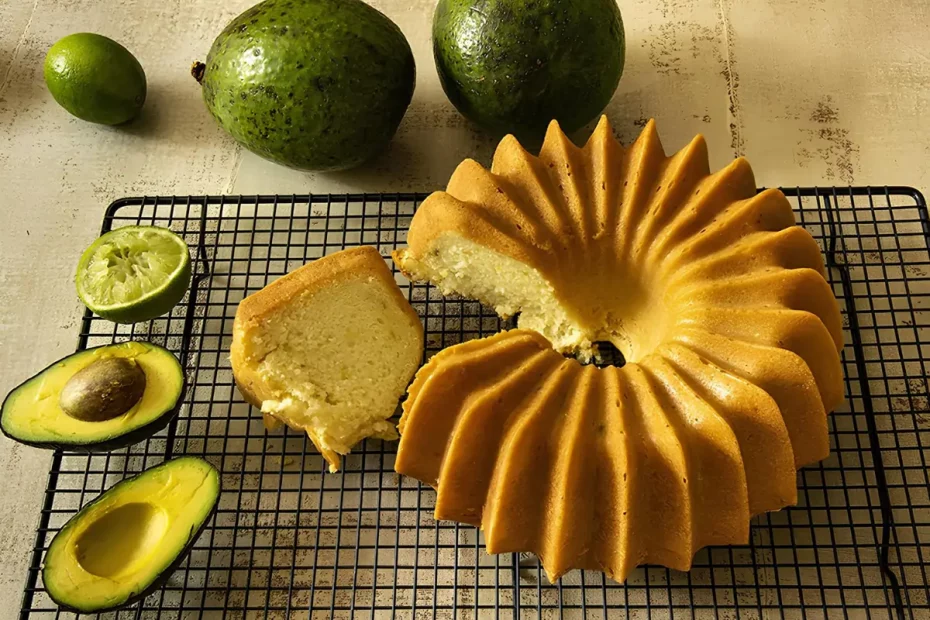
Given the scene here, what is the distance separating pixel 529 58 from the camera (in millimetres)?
2264

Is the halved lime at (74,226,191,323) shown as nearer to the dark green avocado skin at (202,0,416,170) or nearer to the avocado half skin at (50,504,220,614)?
the dark green avocado skin at (202,0,416,170)

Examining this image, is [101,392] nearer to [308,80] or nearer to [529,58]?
[308,80]

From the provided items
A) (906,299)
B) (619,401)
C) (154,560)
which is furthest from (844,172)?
(154,560)

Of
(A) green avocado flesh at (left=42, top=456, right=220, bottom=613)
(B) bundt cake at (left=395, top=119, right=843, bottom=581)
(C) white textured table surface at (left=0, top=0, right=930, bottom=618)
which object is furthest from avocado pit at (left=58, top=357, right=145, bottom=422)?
(B) bundt cake at (left=395, top=119, right=843, bottom=581)

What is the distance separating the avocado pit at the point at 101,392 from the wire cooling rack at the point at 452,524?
226mm

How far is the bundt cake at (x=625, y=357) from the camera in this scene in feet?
5.89

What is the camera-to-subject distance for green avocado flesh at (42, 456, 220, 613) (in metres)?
1.81

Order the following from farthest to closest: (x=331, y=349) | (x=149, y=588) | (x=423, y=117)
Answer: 1. (x=423, y=117)
2. (x=331, y=349)
3. (x=149, y=588)

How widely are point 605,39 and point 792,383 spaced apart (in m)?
1.07

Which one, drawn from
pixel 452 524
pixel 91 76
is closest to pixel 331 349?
pixel 452 524

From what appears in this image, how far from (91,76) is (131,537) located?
4.74 feet

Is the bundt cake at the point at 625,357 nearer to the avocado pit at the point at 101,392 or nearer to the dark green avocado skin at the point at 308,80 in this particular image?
the dark green avocado skin at the point at 308,80

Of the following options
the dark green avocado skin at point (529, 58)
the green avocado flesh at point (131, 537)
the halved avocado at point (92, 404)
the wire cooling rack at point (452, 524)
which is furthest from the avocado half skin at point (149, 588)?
the dark green avocado skin at point (529, 58)

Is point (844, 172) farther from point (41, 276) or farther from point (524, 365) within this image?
point (41, 276)
